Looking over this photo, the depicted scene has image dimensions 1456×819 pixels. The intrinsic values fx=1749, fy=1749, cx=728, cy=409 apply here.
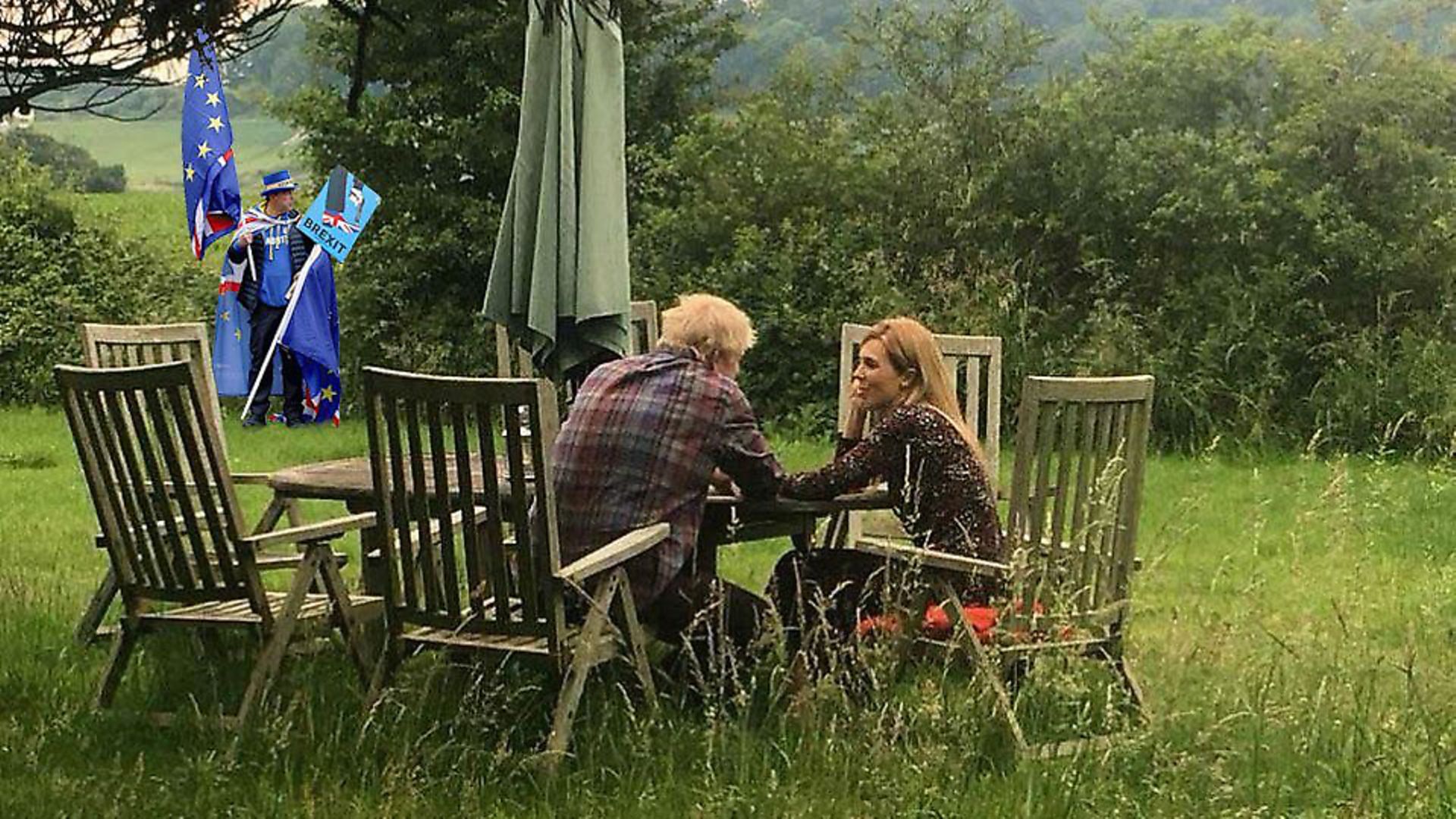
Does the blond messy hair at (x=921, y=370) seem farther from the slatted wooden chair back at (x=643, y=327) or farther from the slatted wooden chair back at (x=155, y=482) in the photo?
the slatted wooden chair back at (x=643, y=327)

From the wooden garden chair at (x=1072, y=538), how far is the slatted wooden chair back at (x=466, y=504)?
847 millimetres

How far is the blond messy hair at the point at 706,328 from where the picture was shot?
4.58 meters

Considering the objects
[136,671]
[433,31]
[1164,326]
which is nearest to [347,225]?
[433,31]

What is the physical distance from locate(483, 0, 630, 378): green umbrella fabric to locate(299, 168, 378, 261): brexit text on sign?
555cm

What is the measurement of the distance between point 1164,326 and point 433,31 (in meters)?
5.69

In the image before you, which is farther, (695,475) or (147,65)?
(695,475)

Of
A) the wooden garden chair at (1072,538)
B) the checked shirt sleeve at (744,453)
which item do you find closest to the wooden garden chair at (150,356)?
the checked shirt sleeve at (744,453)

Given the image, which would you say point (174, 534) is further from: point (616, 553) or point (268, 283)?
point (268, 283)

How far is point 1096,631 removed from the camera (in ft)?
13.9

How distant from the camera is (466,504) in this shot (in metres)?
3.93

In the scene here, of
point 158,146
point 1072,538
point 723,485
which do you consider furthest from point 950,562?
point 158,146

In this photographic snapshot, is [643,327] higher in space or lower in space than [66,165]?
lower

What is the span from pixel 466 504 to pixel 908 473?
1.26 meters

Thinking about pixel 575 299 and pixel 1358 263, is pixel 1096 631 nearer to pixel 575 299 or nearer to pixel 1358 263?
pixel 575 299
